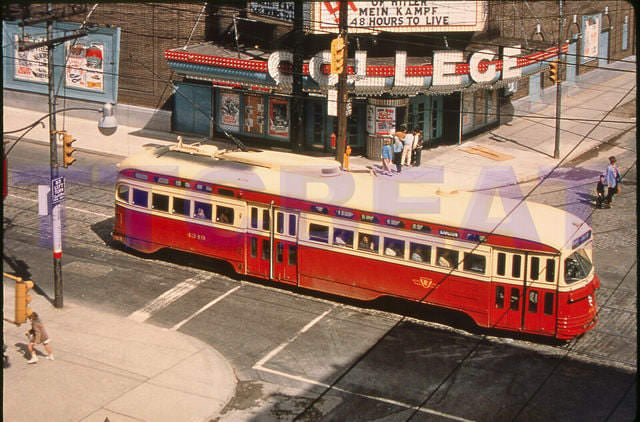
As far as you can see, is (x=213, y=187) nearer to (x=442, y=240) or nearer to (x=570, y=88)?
(x=442, y=240)

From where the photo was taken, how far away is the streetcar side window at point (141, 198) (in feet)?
87.1

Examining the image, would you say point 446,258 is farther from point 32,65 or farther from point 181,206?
point 32,65

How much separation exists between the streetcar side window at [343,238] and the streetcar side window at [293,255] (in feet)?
4.33

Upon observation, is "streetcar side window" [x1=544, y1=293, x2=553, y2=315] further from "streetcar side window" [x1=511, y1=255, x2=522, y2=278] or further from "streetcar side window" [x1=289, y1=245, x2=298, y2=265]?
"streetcar side window" [x1=289, y1=245, x2=298, y2=265]

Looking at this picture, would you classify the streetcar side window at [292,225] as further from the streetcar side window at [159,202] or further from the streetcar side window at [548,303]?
the streetcar side window at [548,303]

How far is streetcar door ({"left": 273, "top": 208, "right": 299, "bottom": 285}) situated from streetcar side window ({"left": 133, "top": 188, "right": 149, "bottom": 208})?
184 inches

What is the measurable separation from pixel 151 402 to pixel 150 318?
486 centimetres

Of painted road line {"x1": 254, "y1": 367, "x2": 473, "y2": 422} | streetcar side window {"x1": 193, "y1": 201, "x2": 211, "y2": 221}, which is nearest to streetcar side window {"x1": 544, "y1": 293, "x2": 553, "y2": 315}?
painted road line {"x1": 254, "y1": 367, "x2": 473, "y2": 422}

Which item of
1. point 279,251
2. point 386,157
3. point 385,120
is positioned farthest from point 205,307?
point 385,120

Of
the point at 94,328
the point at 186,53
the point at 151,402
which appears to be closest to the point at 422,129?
the point at 186,53

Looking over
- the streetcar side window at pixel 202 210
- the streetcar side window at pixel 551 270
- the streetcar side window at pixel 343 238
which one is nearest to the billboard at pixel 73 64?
the streetcar side window at pixel 202 210

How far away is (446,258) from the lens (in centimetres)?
2191

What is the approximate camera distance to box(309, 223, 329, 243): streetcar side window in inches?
928

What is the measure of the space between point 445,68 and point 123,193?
626 inches
